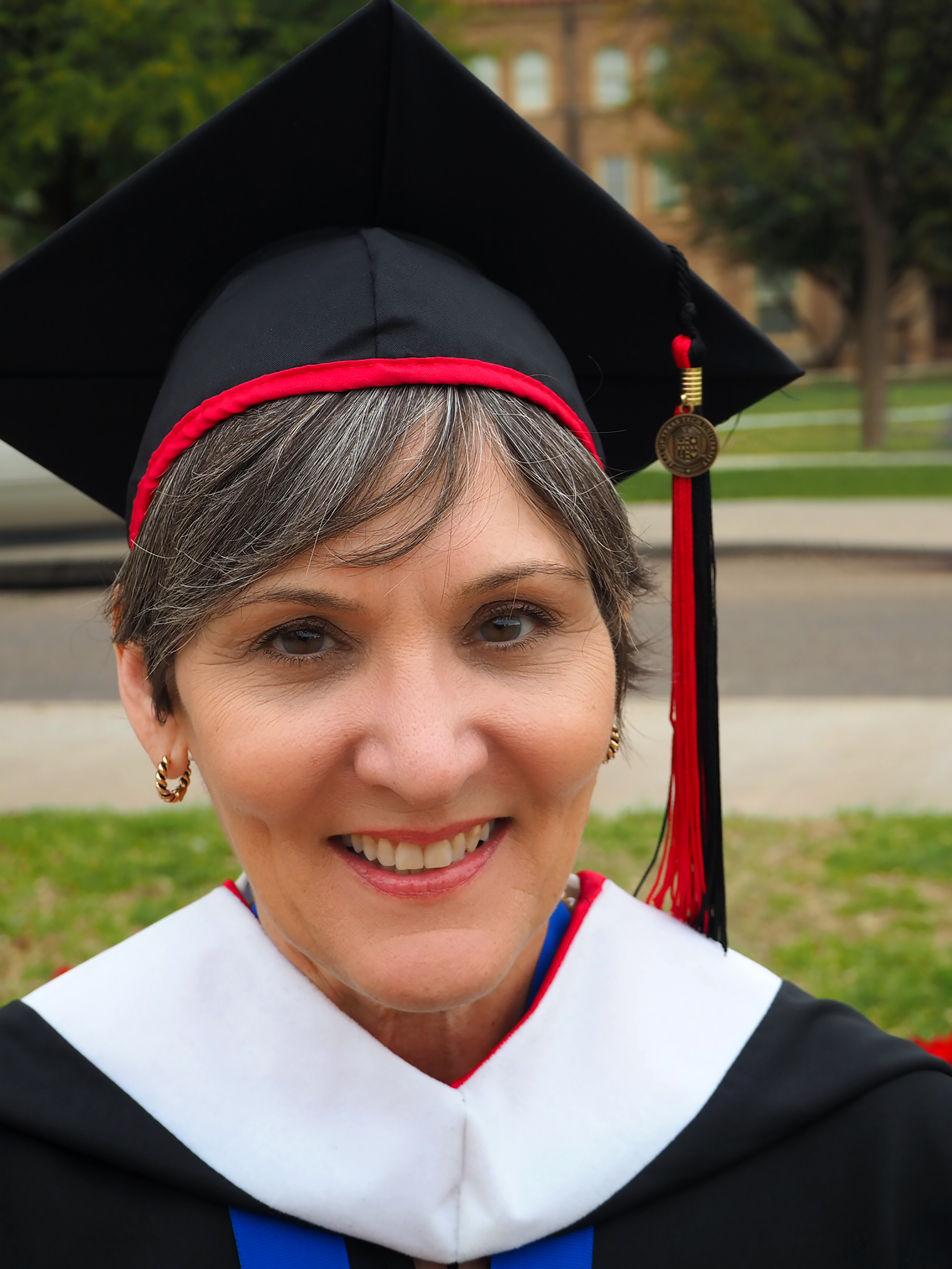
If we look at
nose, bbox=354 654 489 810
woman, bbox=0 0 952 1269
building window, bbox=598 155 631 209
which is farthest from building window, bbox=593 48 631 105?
nose, bbox=354 654 489 810

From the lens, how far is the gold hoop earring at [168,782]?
5.15 feet

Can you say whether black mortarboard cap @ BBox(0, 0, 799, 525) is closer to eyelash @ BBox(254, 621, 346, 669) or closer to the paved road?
eyelash @ BBox(254, 621, 346, 669)

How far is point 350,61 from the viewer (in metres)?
1.44

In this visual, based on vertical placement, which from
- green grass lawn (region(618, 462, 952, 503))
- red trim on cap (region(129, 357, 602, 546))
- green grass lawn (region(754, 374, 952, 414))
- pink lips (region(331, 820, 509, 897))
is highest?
green grass lawn (region(754, 374, 952, 414))

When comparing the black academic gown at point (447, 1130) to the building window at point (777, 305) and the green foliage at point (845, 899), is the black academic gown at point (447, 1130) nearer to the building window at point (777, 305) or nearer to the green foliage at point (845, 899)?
the green foliage at point (845, 899)

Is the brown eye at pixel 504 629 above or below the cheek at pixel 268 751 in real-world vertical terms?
above

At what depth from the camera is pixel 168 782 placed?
1672 mm

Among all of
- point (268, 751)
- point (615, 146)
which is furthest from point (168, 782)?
point (615, 146)

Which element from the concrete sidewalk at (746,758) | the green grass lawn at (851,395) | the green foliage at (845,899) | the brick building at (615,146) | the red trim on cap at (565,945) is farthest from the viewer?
the brick building at (615,146)

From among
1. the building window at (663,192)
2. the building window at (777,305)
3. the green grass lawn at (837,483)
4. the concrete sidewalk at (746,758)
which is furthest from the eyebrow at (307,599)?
the building window at (777,305)

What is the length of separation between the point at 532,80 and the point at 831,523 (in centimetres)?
3438

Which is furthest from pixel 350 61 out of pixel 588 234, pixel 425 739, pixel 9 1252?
pixel 9 1252

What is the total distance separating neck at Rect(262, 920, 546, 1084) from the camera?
1596mm

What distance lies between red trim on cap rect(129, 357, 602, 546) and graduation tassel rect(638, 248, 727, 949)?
0.25 meters
